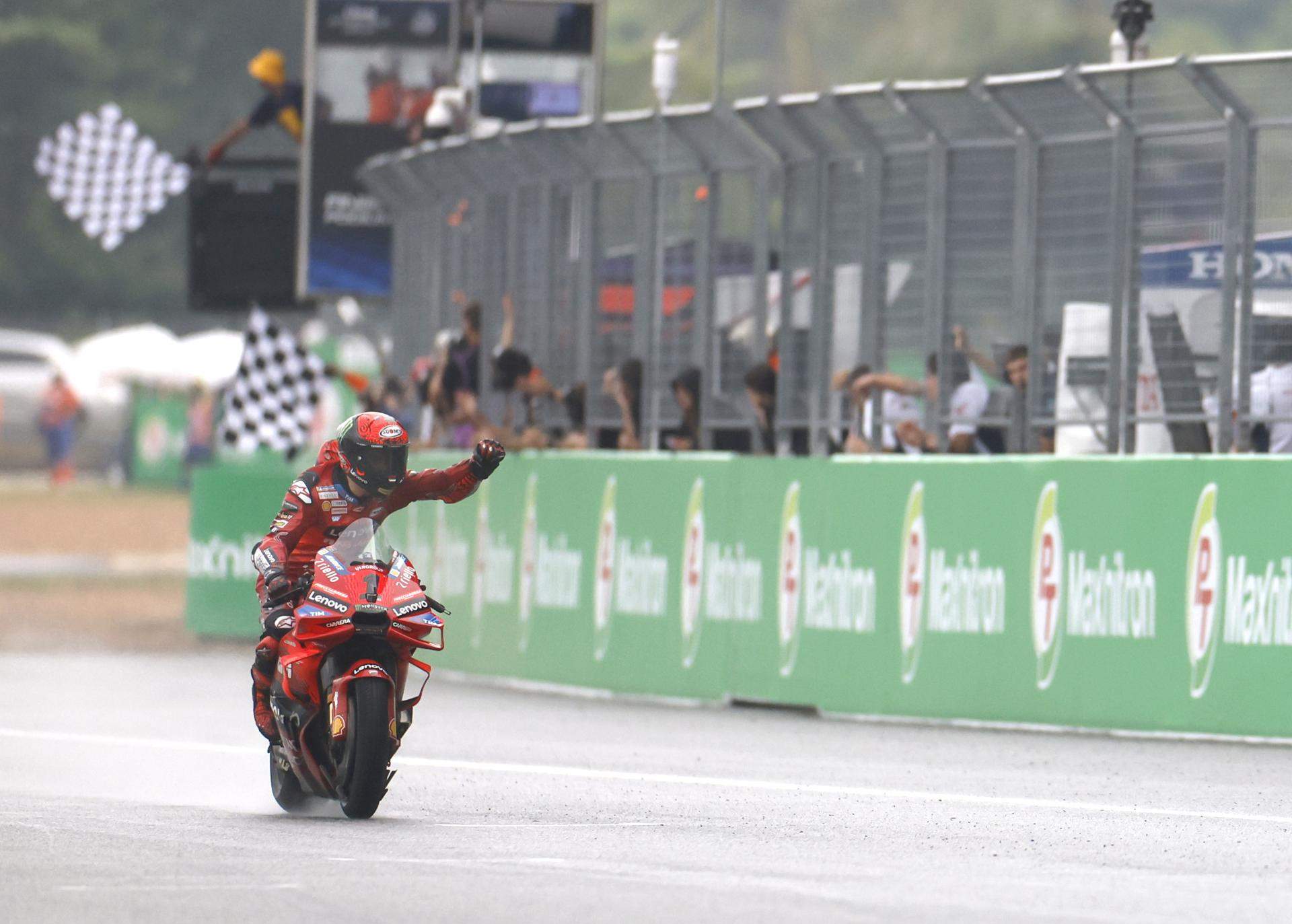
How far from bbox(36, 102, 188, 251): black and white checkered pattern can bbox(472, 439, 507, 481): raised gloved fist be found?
17877 mm

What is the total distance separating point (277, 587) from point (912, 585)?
5.27 m

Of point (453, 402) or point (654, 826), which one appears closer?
point (654, 826)

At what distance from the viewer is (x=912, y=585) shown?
15.0 m

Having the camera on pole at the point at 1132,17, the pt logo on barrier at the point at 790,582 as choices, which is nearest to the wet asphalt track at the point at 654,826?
the pt logo on barrier at the point at 790,582

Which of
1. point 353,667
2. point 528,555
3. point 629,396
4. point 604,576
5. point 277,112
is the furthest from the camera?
point 277,112

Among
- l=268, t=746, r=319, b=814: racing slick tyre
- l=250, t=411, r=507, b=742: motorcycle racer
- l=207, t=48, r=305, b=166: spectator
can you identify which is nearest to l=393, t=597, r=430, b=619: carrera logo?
l=250, t=411, r=507, b=742: motorcycle racer

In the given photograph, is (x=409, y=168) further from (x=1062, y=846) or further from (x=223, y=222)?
(x=1062, y=846)

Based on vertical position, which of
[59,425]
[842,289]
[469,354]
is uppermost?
[842,289]

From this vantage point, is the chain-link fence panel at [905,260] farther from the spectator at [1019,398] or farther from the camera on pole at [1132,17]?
the camera on pole at [1132,17]

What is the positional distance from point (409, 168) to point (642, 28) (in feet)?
123

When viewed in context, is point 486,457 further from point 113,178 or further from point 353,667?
point 113,178

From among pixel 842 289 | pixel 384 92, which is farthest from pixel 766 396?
pixel 384 92

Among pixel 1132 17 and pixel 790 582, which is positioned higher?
pixel 1132 17

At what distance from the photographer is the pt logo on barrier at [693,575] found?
1636 centimetres
